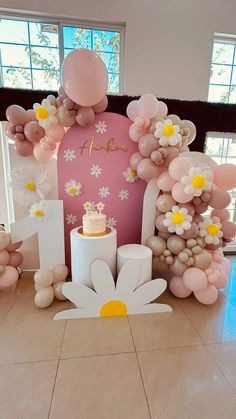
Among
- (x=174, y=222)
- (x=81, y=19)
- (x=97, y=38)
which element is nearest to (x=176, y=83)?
(x=97, y=38)

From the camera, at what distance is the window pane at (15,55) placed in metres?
2.67

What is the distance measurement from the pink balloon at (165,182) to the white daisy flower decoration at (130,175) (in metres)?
0.34

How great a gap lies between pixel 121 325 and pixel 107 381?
0.49 meters

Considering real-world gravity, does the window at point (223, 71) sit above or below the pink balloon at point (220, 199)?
above

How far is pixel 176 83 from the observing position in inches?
110

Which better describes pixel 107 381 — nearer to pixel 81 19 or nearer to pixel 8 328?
pixel 8 328

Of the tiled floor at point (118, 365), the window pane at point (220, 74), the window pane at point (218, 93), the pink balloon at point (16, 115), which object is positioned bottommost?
the tiled floor at point (118, 365)

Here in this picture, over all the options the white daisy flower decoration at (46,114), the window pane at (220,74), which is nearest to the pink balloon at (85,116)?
the white daisy flower decoration at (46,114)

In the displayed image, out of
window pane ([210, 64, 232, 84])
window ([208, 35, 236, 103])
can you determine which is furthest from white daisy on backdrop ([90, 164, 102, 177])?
window pane ([210, 64, 232, 84])

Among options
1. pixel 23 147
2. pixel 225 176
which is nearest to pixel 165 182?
pixel 225 176

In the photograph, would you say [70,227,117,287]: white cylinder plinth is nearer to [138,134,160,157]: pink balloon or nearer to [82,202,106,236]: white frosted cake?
[82,202,106,236]: white frosted cake

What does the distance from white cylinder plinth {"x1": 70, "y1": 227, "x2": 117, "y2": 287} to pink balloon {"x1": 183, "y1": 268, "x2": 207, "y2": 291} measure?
70 centimetres

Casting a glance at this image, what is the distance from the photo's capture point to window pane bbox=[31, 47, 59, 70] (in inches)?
106

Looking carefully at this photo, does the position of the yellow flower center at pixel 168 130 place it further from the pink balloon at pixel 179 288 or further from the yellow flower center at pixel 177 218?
the pink balloon at pixel 179 288
